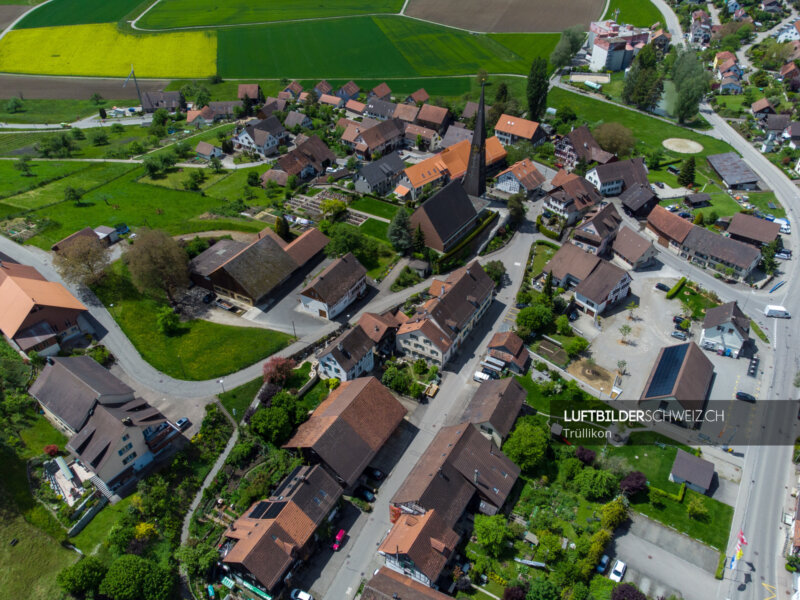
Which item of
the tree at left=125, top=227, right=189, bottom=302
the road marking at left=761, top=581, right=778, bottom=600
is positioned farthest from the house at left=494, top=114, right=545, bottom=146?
the road marking at left=761, top=581, right=778, bottom=600

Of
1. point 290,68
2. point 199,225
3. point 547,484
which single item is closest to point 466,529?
point 547,484

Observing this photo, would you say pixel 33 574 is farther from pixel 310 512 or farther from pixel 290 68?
pixel 290 68

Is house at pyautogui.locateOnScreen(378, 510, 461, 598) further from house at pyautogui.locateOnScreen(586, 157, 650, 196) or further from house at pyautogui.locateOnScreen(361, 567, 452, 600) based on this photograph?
house at pyautogui.locateOnScreen(586, 157, 650, 196)

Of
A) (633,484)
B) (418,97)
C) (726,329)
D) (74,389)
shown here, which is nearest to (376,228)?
(74,389)

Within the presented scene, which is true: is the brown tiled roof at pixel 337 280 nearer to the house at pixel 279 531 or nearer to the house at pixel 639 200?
the house at pixel 279 531

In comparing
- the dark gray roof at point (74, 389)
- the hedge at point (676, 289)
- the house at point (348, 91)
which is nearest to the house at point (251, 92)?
the house at point (348, 91)

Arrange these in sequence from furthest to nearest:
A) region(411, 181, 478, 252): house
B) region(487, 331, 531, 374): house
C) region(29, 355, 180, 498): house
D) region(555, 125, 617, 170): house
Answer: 1. region(555, 125, 617, 170): house
2. region(411, 181, 478, 252): house
3. region(487, 331, 531, 374): house
4. region(29, 355, 180, 498): house

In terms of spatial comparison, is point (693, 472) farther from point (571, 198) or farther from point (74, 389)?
point (74, 389)
